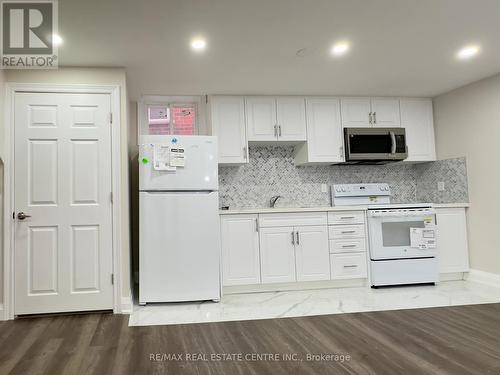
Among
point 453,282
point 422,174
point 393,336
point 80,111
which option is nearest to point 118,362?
point 393,336

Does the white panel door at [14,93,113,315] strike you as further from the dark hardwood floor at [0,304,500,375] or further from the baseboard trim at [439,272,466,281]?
the baseboard trim at [439,272,466,281]

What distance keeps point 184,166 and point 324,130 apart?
1749mm

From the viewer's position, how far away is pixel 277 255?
373 cm

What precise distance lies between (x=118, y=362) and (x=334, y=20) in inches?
103

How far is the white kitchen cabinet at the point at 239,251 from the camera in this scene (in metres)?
3.66

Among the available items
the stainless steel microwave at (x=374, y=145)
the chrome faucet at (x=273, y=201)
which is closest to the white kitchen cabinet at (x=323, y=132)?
the stainless steel microwave at (x=374, y=145)

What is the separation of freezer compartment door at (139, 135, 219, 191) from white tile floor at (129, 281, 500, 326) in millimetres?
1095

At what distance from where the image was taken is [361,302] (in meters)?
3.29

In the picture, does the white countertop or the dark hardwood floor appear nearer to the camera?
the dark hardwood floor

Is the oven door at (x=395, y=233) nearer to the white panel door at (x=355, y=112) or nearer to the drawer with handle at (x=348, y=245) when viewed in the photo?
the drawer with handle at (x=348, y=245)

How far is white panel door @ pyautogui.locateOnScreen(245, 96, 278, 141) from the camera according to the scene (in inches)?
161

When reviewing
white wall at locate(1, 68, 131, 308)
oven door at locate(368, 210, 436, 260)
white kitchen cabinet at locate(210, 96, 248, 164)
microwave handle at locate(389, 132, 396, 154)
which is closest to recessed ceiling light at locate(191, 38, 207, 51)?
white wall at locate(1, 68, 131, 308)

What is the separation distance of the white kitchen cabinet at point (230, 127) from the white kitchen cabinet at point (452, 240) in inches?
90.7

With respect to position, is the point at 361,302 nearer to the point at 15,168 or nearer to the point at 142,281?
the point at 142,281
